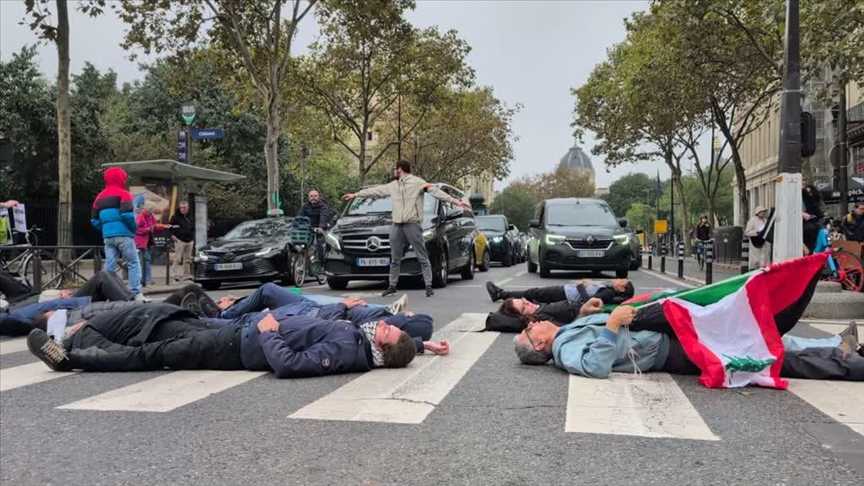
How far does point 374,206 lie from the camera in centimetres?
1383

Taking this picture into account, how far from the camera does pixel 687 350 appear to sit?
5.11m

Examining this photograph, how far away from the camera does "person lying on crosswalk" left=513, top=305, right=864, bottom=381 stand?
5156mm

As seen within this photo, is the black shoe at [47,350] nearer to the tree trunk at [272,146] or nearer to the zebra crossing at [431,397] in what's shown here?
the zebra crossing at [431,397]

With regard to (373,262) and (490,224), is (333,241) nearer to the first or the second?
(373,262)

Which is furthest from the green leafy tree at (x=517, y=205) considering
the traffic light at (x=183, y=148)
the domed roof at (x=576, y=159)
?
the traffic light at (x=183, y=148)

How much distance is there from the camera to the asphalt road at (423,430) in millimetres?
3221

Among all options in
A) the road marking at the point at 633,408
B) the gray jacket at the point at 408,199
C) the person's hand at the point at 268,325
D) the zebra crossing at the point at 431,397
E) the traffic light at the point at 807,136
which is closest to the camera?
the road marking at the point at 633,408

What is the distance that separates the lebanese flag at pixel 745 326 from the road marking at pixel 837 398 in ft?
0.60

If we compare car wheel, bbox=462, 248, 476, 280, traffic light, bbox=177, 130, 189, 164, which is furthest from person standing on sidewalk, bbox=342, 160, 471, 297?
traffic light, bbox=177, 130, 189, 164

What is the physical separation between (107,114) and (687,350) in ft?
137

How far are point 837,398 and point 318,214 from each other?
1116cm

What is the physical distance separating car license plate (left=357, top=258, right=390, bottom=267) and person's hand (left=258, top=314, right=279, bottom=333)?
6.95 meters

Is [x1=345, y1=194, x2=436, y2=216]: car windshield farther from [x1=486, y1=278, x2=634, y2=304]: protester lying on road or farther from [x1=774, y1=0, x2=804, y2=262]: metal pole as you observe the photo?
[x1=486, y1=278, x2=634, y2=304]: protester lying on road

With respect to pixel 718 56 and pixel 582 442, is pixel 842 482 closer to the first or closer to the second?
pixel 582 442
